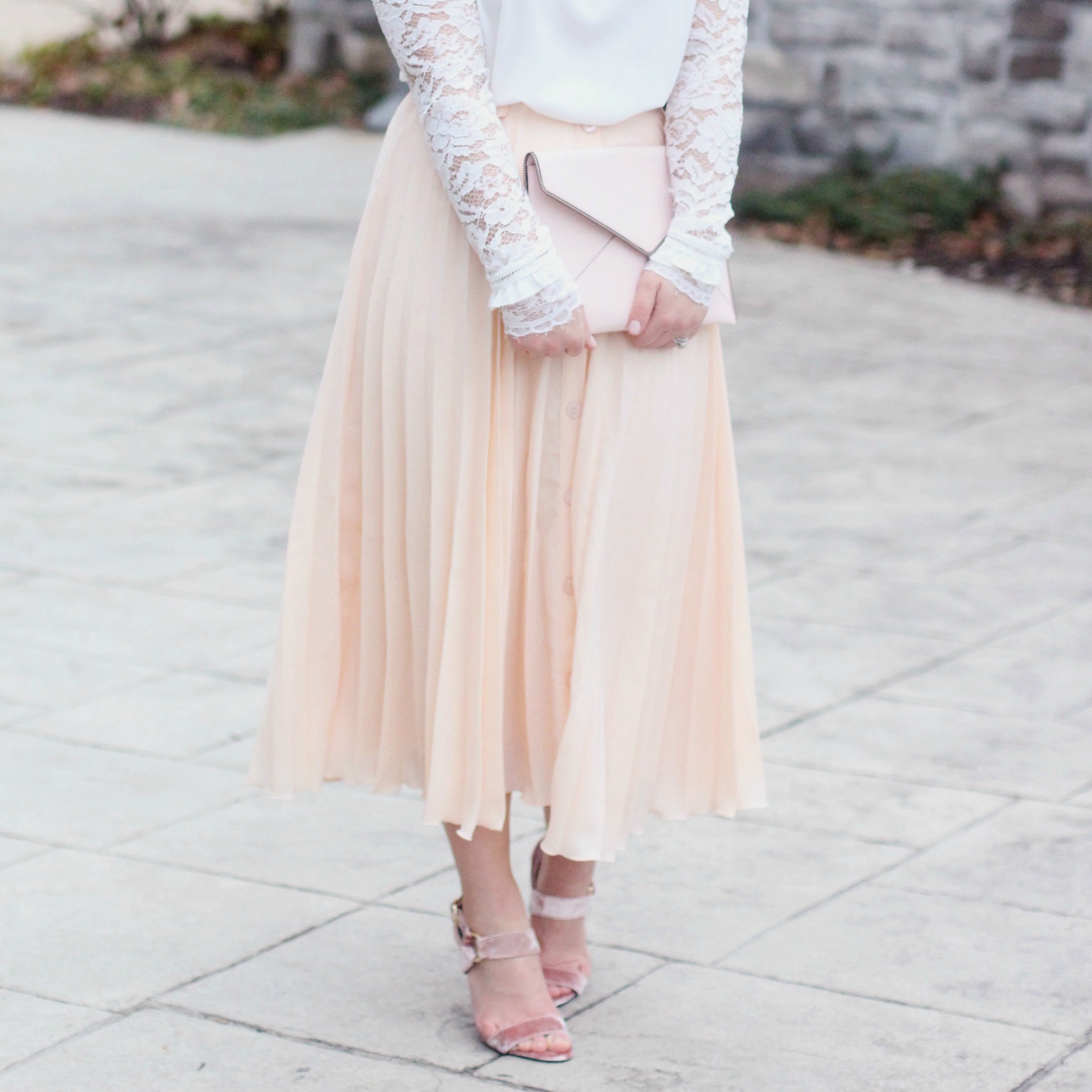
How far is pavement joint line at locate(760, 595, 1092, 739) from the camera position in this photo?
3963 millimetres

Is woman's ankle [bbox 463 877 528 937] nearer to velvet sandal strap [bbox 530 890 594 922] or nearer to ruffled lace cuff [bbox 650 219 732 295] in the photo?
velvet sandal strap [bbox 530 890 594 922]

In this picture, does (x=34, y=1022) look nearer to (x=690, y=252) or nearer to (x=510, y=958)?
(x=510, y=958)

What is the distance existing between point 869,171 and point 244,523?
6.43 metres

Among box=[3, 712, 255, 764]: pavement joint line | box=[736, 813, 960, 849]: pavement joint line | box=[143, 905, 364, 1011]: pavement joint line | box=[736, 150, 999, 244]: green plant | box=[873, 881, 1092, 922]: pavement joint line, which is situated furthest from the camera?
box=[736, 150, 999, 244]: green plant

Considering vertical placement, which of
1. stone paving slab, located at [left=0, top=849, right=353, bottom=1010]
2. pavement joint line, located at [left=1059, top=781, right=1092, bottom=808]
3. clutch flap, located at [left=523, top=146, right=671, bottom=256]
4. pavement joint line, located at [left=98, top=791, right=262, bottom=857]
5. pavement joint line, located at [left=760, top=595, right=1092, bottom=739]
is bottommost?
stone paving slab, located at [left=0, top=849, right=353, bottom=1010]

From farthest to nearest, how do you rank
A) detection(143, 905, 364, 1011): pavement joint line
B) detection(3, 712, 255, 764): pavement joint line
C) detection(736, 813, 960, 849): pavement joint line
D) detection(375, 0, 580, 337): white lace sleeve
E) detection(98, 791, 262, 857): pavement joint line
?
detection(3, 712, 255, 764): pavement joint line
detection(736, 813, 960, 849): pavement joint line
detection(98, 791, 262, 857): pavement joint line
detection(143, 905, 364, 1011): pavement joint line
detection(375, 0, 580, 337): white lace sleeve

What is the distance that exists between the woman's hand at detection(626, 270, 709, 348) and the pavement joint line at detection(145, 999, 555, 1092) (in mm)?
1019

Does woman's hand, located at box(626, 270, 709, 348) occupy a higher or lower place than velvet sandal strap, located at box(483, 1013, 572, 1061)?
higher

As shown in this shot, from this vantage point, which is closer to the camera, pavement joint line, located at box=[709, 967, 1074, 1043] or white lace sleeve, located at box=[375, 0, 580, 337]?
white lace sleeve, located at box=[375, 0, 580, 337]

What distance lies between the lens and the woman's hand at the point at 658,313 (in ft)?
8.10

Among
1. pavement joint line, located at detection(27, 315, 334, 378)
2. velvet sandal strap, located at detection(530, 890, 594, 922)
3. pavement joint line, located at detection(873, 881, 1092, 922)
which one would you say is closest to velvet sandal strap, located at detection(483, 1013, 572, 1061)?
velvet sandal strap, located at detection(530, 890, 594, 922)

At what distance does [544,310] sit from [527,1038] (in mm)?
1012

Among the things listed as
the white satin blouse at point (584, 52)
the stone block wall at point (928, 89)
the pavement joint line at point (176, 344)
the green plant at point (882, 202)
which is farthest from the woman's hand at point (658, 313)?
the stone block wall at point (928, 89)

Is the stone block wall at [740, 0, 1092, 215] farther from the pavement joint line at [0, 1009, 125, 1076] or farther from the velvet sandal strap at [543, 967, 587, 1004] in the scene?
the pavement joint line at [0, 1009, 125, 1076]
